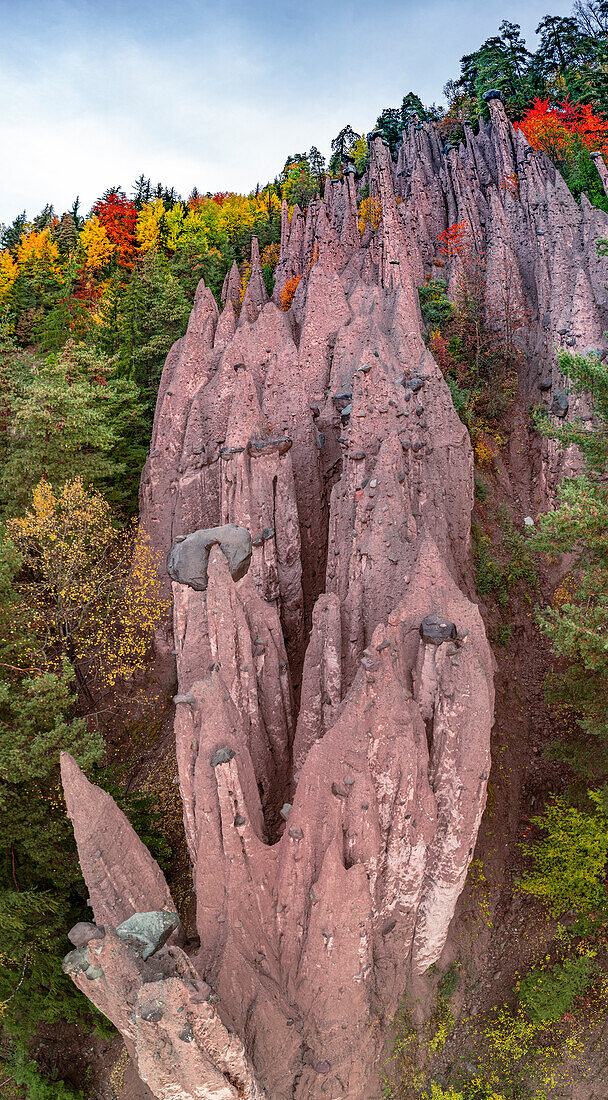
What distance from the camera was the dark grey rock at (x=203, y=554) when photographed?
423 inches

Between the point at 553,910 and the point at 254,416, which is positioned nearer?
the point at 553,910

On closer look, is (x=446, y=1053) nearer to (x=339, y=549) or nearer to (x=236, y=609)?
(x=236, y=609)

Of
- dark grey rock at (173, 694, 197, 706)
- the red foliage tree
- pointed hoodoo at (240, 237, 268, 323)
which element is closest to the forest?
pointed hoodoo at (240, 237, 268, 323)

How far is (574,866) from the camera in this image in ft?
35.7

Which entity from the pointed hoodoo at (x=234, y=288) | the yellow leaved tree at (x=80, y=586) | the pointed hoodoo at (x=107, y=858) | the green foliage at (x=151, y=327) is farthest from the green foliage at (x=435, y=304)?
the pointed hoodoo at (x=107, y=858)

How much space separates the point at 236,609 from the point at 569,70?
44938 mm

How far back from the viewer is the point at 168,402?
1934 centimetres

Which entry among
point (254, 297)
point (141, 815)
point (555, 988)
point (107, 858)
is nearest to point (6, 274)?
point (254, 297)

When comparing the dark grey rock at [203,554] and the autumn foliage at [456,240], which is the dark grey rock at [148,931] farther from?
the autumn foliage at [456,240]

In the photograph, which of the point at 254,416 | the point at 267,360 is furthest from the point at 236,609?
the point at 267,360

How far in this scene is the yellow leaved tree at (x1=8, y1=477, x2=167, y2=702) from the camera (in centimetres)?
1539

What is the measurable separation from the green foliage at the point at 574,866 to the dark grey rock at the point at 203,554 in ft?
25.7

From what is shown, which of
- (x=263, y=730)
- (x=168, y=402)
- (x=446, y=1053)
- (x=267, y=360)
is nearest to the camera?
(x=446, y=1053)

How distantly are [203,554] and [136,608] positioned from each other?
6.33 m
